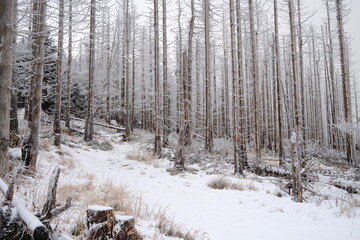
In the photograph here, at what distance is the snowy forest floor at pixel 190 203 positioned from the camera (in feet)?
10.7

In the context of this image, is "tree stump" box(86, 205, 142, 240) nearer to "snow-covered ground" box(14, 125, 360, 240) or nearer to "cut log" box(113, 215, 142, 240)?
"cut log" box(113, 215, 142, 240)

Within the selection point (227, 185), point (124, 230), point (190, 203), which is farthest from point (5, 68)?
point (227, 185)

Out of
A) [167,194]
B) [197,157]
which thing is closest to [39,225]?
[167,194]

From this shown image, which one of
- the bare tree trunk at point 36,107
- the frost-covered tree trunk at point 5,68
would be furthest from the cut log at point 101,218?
the bare tree trunk at point 36,107

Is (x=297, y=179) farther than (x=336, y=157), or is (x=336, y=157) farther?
(x=336, y=157)

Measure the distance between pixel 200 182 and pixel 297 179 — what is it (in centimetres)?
289

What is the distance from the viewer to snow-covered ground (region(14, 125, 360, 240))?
3408 millimetres

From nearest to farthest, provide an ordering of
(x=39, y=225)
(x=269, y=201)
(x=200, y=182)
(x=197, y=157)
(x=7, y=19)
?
(x=39, y=225), (x=7, y=19), (x=269, y=201), (x=200, y=182), (x=197, y=157)

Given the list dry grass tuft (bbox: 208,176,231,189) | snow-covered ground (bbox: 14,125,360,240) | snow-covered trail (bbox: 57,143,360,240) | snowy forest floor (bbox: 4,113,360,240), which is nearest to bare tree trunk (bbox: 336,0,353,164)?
snowy forest floor (bbox: 4,113,360,240)

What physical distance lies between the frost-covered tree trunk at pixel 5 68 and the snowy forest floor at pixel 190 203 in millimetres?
760

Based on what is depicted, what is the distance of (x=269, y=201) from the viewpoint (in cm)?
557

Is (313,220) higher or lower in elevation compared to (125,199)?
lower

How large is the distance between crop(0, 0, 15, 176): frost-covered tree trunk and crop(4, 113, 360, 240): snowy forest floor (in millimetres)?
760

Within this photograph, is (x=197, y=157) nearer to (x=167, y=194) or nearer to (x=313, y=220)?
(x=167, y=194)
